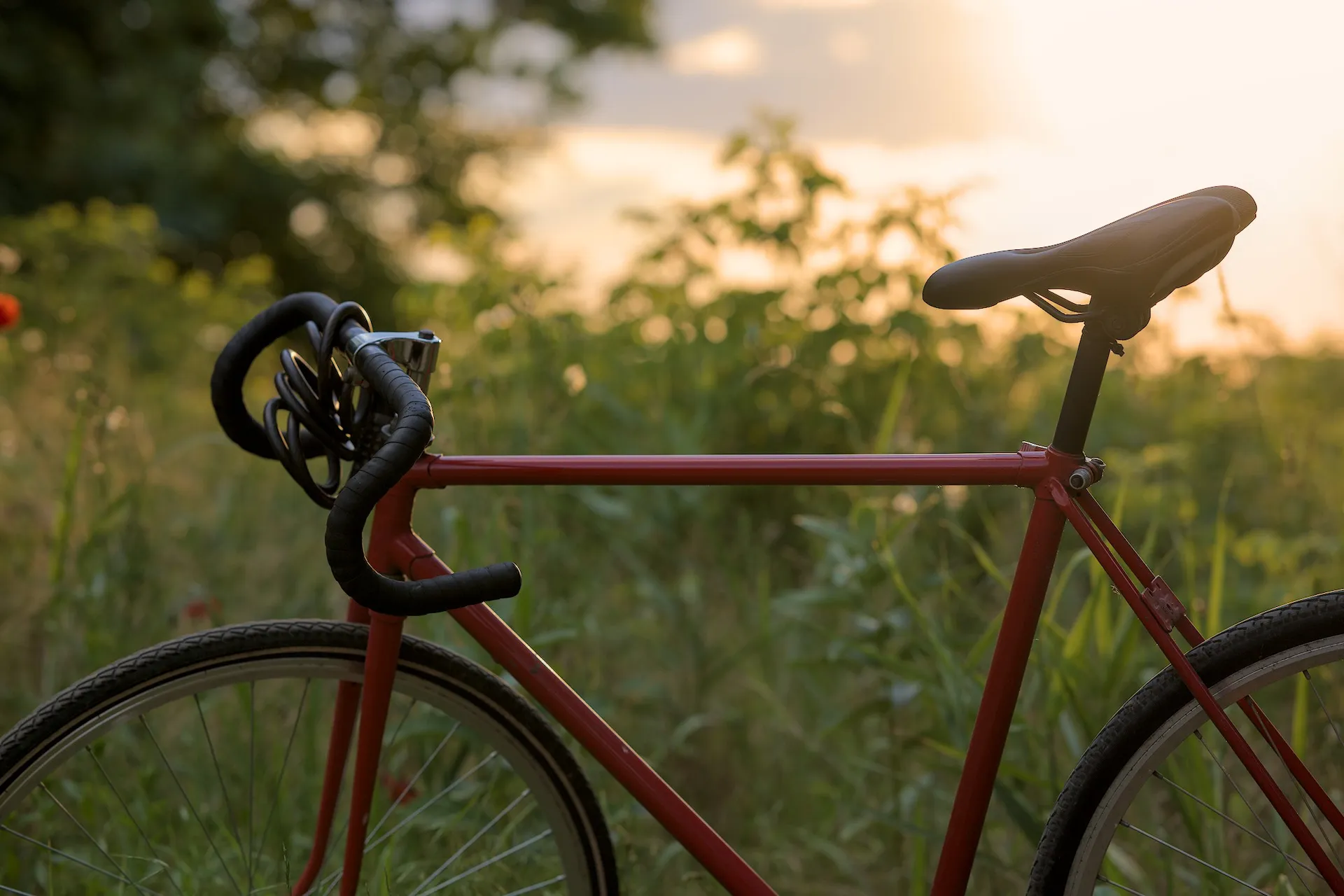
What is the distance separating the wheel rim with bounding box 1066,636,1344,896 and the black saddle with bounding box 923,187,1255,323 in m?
0.48

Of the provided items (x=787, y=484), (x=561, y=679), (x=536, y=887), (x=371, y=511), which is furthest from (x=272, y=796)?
(x=787, y=484)

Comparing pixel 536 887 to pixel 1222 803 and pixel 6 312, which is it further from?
pixel 6 312

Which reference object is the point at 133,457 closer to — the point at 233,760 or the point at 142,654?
the point at 233,760

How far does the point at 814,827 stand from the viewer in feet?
7.68

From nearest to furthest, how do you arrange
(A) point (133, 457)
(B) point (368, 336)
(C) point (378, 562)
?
(B) point (368, 336) < (C) point (378, 562) < (A) point (133, 457)

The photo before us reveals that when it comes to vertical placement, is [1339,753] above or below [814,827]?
above

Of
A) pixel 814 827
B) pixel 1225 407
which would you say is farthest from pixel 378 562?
pixel 1225 407

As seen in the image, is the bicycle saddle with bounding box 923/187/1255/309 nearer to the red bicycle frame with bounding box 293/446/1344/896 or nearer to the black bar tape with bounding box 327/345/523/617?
the red bicycle frame with bounding box 293/446/1344/896

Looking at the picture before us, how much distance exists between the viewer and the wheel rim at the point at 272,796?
1.39 meters

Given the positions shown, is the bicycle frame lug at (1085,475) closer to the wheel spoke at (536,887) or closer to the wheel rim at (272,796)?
the wheel rim at (272,796)

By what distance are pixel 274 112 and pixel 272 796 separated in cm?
1144

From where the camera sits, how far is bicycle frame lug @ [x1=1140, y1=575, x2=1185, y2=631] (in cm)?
132

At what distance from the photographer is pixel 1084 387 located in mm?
1313

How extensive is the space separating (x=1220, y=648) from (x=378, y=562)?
107 cm
